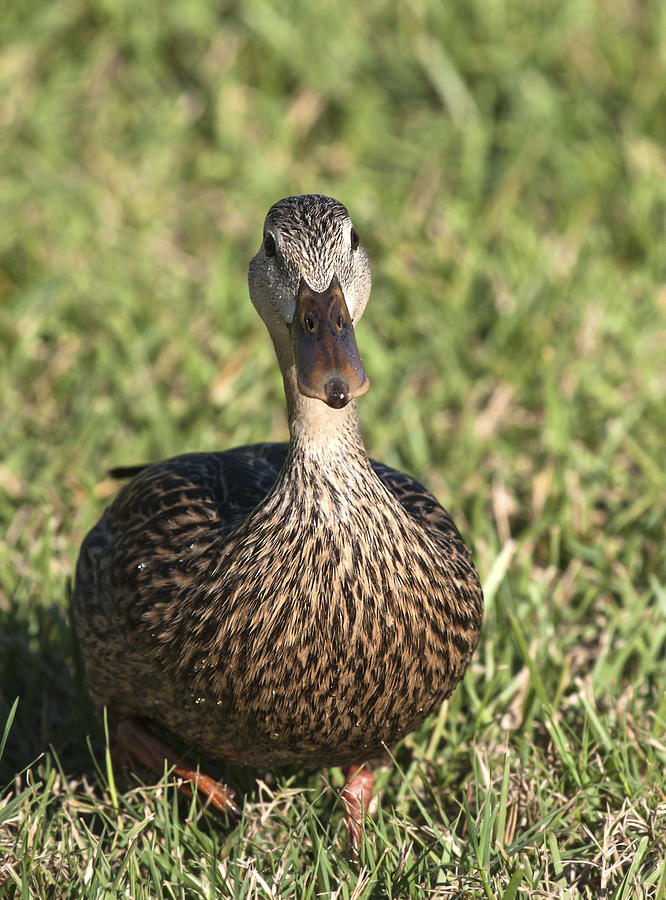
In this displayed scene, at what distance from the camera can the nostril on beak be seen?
2.46m

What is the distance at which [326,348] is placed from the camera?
2.57 m

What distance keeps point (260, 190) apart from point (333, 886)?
4058mm

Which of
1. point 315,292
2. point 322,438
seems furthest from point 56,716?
point 315,292

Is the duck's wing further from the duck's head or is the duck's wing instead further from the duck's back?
the duck's head

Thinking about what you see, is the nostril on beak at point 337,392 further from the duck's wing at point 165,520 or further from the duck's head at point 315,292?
the duck's wing at point 165,520

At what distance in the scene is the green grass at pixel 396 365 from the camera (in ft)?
9.99

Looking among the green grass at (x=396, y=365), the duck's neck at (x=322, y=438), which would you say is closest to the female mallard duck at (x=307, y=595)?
the duck's neck at (x=322, y=438)

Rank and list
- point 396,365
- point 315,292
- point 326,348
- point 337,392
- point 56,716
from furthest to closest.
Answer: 1. point 396,365
2. point 56,716
3. point 315,292
4. point 326,348
5. point 337,392

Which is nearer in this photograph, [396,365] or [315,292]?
[315,292]

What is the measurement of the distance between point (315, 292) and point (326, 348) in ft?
0.74

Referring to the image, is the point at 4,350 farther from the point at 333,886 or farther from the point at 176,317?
the point at 333,886

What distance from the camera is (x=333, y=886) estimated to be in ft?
9.43

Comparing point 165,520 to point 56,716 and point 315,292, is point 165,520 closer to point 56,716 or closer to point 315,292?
point 315,292

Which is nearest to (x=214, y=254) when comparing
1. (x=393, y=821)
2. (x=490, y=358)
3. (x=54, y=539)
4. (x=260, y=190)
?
(x=260, y=190)
